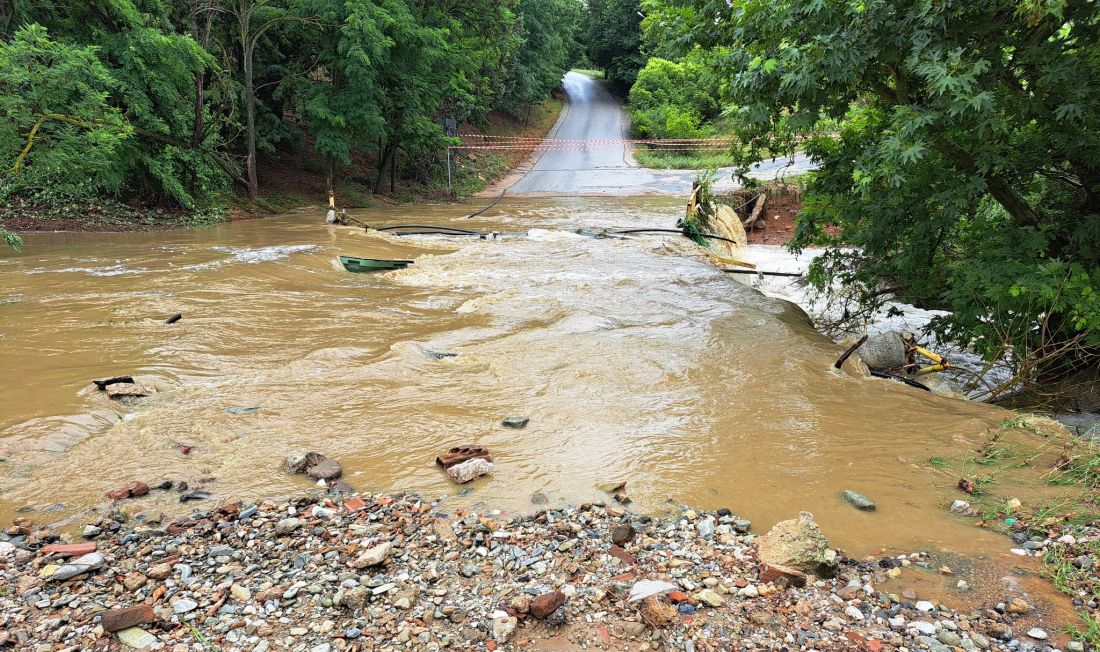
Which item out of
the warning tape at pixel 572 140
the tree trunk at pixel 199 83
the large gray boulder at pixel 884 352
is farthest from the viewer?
the warning tape at pixel 572 140

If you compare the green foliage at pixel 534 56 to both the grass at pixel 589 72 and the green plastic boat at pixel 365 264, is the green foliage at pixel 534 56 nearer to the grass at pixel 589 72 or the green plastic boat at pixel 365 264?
the grass at pixel 589 72

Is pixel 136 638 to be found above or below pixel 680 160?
below

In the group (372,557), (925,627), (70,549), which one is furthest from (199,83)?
(925,627)

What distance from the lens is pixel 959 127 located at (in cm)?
646

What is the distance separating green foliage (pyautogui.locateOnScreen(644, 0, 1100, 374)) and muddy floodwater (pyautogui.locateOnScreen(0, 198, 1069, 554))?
4.28 feet

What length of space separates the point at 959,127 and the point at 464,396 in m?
5.75

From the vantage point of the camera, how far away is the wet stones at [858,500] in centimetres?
446

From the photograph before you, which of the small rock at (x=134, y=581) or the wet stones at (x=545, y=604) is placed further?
the small rock at (x=134, y=581)

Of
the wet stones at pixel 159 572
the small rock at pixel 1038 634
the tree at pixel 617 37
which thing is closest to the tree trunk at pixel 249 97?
the wet stones at pixel 159 572

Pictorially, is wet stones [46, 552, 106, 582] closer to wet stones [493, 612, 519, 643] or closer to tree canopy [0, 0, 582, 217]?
wet stones [493, 612, 519, 643]

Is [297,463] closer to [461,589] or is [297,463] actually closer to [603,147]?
[461,589]

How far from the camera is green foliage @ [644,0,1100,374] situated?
592 centimetres

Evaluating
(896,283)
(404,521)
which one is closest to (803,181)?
(896,283)

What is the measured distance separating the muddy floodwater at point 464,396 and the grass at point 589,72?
2554 inches
